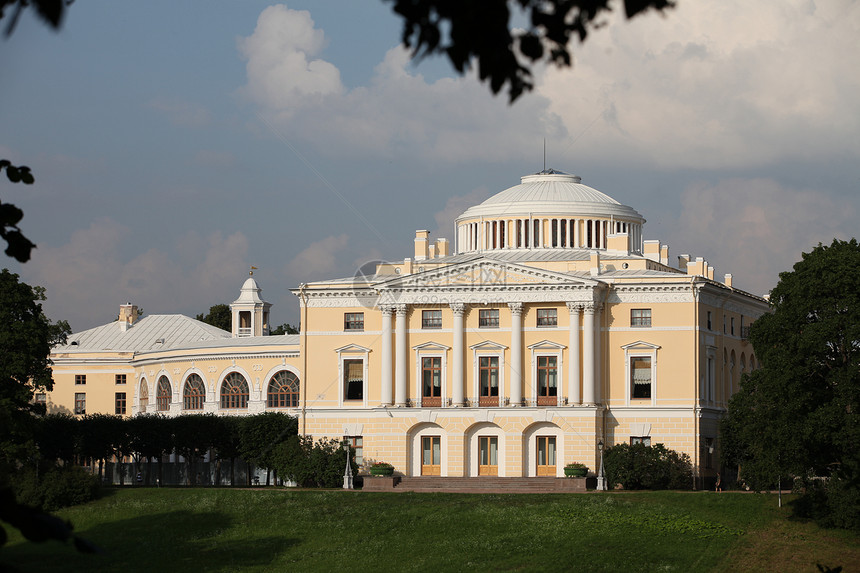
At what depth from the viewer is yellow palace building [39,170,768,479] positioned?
5772 cm

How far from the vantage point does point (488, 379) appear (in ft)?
194

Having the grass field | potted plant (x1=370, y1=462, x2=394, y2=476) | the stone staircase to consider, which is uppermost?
potted plant (x1=370, y1=462, x2=394, y2=476)

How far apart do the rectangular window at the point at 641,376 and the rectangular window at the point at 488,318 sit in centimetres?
611

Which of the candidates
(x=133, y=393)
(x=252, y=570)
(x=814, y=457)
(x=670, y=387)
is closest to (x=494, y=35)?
(x=252, y=570)

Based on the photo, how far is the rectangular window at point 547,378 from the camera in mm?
58312

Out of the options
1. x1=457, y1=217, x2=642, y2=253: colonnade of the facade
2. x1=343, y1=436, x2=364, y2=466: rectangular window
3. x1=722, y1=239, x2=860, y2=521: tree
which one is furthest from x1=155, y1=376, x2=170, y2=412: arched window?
x1=722, y1=239, x2=860, y2=521: tree

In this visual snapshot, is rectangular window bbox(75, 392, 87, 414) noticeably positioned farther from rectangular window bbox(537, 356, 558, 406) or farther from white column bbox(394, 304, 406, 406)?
rectangular window bbox(537, 356, 558, 406)

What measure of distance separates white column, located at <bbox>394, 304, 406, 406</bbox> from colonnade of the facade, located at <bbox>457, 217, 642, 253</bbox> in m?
8.00

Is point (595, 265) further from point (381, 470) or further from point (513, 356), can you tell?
point (381, 470)

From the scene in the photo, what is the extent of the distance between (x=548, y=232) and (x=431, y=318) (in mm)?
8429

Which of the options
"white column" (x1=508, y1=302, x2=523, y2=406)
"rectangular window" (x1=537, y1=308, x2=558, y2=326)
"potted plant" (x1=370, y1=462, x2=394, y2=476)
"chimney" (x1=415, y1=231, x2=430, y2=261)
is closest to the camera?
"potted plant" (x1=370, y1=462, x2=394, y2=476)

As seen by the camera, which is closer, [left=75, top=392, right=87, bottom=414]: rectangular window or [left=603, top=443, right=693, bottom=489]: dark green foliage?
[left=603, top=443, right=693, bottom=489]: dark green foliage

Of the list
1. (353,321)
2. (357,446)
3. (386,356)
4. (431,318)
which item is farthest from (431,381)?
(353,321)

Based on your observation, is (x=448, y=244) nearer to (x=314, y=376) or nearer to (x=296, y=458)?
(x=314, y=376)
